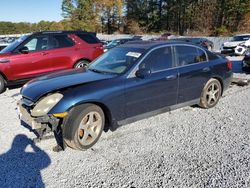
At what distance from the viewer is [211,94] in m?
5.80

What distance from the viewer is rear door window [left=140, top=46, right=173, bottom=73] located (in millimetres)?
4664

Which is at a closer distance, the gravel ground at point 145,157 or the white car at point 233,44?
the gravel ground at point 145,157

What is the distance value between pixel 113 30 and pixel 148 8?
1124 cm

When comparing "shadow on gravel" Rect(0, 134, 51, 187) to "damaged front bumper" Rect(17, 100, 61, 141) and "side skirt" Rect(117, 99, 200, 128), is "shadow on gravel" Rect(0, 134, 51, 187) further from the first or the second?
"side skirt" Rect(117, 99, 200, 128)

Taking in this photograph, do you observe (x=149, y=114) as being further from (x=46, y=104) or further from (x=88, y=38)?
(x=88, y=38)

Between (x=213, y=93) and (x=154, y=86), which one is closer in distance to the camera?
(x=154, y=86)

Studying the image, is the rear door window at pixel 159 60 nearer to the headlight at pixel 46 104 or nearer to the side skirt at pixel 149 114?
the side skirt at pixel 149 114

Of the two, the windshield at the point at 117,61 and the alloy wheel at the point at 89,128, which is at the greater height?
the windshield at the point at 117,61

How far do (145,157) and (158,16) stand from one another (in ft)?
185

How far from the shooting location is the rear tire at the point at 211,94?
223 inches

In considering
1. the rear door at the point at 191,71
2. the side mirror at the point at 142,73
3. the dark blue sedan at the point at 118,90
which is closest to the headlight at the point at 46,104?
the dark blue sedan at the point at 118,90

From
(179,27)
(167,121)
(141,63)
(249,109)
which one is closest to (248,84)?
(249,109)

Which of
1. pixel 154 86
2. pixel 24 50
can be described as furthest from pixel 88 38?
pixel 154 86

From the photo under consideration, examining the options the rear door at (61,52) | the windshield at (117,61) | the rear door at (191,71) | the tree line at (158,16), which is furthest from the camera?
the tree line at (158,16)
